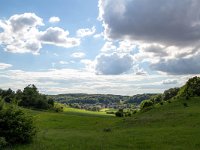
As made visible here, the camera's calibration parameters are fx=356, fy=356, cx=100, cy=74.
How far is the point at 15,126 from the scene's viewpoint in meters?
34.2

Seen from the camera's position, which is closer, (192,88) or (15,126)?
(15,126)

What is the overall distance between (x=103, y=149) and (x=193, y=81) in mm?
98701

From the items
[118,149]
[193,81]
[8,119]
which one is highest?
[193,81]

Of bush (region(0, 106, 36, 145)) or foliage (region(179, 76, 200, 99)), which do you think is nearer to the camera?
bush (region(0, 106, 36, 145))

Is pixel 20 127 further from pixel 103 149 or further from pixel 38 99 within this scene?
pixel 38 99

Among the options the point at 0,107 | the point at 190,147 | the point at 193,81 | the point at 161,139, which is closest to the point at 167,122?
the point at 161,139

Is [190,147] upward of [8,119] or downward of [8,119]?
downward

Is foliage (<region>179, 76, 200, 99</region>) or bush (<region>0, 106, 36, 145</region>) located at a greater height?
foliage (<region>179, 76, 200, 99</region>)

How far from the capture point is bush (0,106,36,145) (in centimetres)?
3375

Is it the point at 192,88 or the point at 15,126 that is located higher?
the point at 192,88

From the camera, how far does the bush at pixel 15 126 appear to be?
33750mm

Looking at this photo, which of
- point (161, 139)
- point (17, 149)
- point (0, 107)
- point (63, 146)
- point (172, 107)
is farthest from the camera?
point (172, 107)

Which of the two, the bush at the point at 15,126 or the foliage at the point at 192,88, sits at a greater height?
the foliage at the point at 192,88

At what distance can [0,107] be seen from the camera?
3525cm
